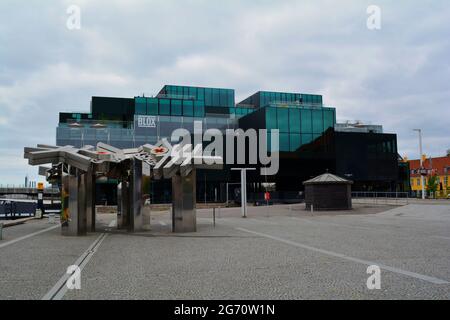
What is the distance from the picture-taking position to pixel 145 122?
57.1m

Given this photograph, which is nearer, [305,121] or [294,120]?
[294,120]

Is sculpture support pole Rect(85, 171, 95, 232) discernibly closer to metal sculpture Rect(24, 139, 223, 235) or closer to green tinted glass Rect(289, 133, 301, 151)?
metal sculpture Rect(24, 139, 223, 235)

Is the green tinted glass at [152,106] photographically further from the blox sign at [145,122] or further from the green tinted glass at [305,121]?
the green tinted glass at [305,121]

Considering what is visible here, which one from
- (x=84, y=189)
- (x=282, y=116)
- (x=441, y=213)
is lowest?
(x=441, y=213)

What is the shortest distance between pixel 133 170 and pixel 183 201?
248 centimetres

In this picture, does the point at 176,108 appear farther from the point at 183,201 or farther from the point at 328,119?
the point at 183,201

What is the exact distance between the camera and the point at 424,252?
484 inches

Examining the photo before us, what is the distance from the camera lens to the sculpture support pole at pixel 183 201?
19.7m

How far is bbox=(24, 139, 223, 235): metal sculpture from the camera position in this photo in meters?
18.4

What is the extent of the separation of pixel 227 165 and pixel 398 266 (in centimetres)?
4787

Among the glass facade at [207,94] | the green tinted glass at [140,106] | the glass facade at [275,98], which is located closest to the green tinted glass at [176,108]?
the green tinted glass at [140,106]

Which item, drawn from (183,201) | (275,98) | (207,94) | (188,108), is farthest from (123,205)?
(275,98)

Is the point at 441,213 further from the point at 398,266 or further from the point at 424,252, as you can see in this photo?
the point at 398,266
